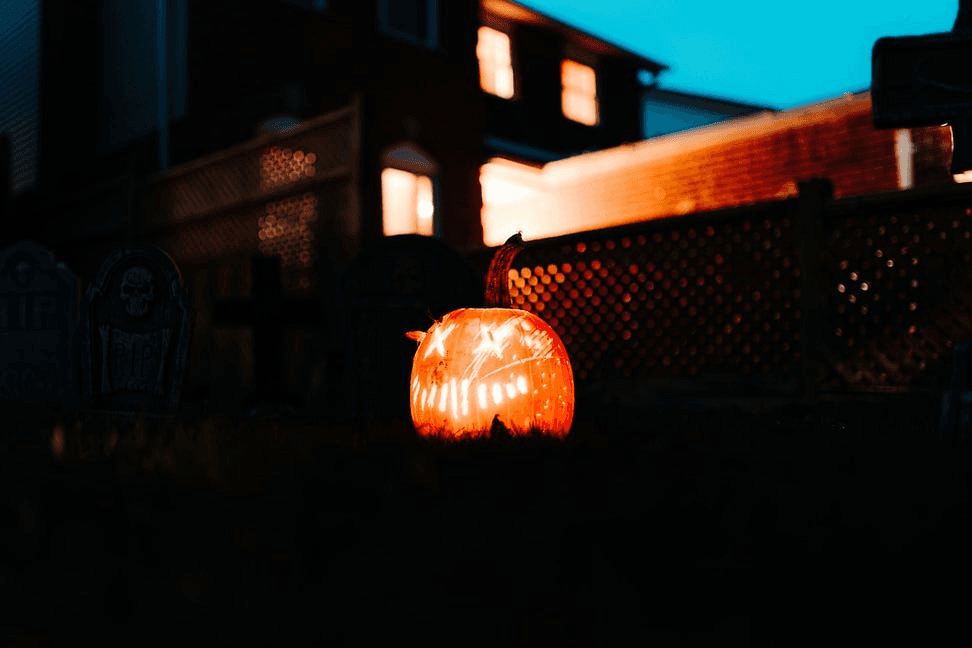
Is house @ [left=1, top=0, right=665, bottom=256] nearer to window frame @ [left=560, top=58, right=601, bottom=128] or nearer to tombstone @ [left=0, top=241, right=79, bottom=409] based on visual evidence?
window frame @ [left=560, top=58, right=601, bottom=128]

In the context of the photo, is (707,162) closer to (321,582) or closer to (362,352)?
(362,352)

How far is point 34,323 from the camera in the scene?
707cm

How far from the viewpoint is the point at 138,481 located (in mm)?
2643

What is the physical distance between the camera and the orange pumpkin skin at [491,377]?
3633mm

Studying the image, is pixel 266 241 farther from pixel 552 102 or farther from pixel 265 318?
pixel 552 102

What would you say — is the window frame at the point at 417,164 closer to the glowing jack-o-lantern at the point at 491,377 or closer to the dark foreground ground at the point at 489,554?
the glowing jack-o-lantern at the point at 491,377

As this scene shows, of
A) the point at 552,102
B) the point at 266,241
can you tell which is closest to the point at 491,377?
the point at 266,241

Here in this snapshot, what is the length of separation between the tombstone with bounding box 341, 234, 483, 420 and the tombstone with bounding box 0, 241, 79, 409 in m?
3.12

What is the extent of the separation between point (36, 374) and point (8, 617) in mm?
6117

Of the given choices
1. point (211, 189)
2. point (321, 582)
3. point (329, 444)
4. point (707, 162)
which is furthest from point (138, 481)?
point (707, 162)

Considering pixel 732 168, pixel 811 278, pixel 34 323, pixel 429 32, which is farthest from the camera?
pixel 429 32

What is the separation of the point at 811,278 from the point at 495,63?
1245 centimetres

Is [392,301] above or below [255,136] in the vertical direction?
below

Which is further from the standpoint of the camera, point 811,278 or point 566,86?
point 566,86
